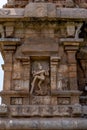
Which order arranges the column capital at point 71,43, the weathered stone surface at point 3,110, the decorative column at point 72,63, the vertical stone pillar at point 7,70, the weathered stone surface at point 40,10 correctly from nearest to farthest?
the weathered stone surface at point 3,110, the decorative column at point 72,63, the vertical stone pillar at point 7,70, the column capital at point 71,43, the weathered stone surface at point 40,10

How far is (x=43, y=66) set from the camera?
1103 centimetres

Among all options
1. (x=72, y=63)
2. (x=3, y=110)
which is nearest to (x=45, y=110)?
(x=3, y=110)

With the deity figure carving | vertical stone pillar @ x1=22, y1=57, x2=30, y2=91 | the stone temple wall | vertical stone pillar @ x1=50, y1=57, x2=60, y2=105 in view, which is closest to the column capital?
the stone temple wall

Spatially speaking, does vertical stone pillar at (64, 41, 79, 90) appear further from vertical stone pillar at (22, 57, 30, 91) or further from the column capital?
vertical stone pillar at (22, 57, 30, 91)

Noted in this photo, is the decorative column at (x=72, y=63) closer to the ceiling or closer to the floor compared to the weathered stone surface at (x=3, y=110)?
closer to the ceiling

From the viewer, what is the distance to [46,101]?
34.1 feet

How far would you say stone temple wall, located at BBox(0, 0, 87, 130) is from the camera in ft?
33.1

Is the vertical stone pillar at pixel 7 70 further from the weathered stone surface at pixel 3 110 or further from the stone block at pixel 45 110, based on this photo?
the stone block at pixel 45 110

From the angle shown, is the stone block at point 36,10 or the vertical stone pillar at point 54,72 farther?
the stone block at point 36,10

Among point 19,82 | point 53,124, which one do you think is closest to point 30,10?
point 19,82

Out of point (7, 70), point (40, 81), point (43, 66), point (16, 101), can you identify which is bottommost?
point (16, 101)

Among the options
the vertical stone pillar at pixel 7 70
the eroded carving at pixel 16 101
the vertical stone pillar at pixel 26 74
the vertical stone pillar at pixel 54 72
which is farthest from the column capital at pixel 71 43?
the eroded carving at pixel 16 101

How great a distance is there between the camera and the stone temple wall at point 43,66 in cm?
1009

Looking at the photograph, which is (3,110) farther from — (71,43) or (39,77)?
(71,43)
